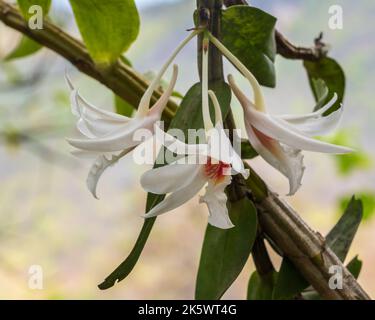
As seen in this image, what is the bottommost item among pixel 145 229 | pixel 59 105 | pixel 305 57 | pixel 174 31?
pixel 145 229

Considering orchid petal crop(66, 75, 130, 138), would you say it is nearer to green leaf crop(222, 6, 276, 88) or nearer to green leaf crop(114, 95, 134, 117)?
green leaf crop(222, 6, 276, 88)

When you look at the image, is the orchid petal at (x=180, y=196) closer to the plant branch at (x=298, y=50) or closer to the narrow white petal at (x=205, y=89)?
the narrow white petal at (x=205, y=89)

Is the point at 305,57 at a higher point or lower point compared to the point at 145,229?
higher

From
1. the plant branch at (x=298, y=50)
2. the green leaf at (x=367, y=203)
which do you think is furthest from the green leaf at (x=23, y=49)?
the green leaf at (x=367, y=203)

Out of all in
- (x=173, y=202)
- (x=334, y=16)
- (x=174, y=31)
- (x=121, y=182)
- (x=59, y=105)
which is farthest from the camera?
(x=121, y=182)

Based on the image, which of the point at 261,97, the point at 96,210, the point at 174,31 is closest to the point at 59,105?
the point at 174,31

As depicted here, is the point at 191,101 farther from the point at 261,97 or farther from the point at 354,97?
the point at 354,97

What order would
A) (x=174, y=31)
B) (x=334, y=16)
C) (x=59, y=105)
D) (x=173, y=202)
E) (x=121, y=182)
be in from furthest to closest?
(x=121, y=182) → (x=174, y=31) → (x=59, y=105) → (x=334, y=16) → (x=173, y=202)
